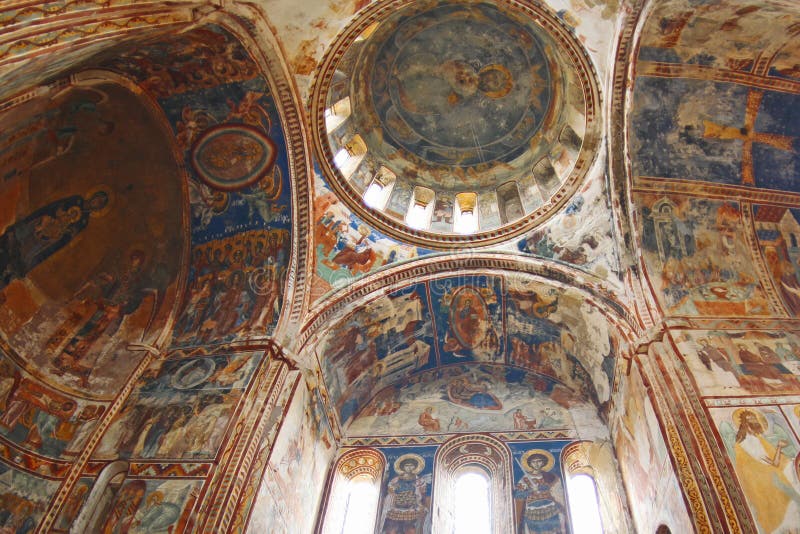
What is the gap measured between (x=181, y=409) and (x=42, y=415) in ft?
7.39

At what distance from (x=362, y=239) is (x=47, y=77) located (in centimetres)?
647

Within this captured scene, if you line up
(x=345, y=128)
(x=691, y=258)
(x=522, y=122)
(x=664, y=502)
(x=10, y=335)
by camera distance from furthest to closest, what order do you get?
(x=522, y=122)
(x=345, y=128)
(x=691, y=258)
(x=10, y=335)
(x=664, y=502)

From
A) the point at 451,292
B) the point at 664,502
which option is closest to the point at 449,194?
the point at 451,292

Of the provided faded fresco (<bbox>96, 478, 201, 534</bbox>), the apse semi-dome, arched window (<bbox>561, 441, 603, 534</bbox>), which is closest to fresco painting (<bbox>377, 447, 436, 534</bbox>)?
arched window (<bbox>561, 441, 603, 534</bbox>)

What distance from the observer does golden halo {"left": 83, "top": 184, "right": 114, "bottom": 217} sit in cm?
1119

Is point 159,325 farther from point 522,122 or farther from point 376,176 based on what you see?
point 522,122

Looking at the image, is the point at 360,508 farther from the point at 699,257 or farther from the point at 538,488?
the point at 699,257

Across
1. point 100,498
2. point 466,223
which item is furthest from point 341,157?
point 100,498

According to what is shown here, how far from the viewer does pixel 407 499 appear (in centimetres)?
1139

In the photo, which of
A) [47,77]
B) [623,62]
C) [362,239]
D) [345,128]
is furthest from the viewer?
[345,128]

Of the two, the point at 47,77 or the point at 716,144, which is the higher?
the point at 716,144

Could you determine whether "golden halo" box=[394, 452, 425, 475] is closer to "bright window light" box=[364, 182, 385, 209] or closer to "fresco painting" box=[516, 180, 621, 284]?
"fresco painting" box=[516, 180, 621, 284]

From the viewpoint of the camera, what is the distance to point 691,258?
37.2 ft

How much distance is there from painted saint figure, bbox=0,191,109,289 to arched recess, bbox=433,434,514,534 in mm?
8676
